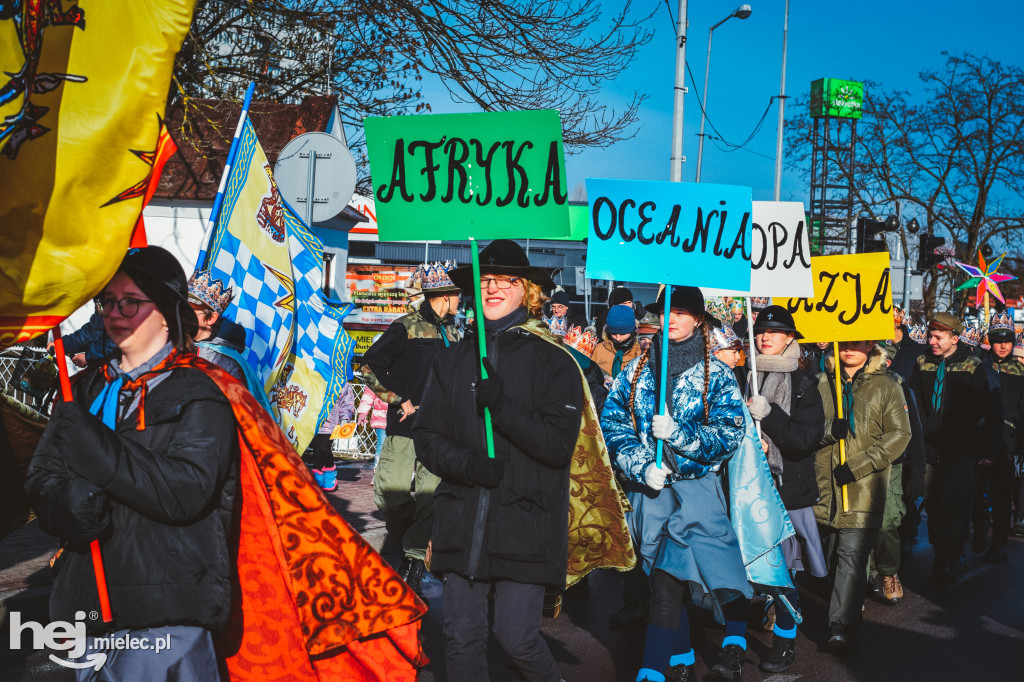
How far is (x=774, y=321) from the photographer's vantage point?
6.04 m

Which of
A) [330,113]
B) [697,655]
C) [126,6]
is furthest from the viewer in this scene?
[330,113]

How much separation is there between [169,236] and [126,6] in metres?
19.4

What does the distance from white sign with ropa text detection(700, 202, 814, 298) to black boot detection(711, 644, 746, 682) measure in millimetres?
2274

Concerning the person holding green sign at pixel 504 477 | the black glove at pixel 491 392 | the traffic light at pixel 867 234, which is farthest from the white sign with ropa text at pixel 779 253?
the traffic light at pixel 867 234

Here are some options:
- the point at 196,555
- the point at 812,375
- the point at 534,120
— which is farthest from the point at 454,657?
the point at 812,375

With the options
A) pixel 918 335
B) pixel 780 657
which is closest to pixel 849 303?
pixel 780 657

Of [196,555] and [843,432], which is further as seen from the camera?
[843,432]

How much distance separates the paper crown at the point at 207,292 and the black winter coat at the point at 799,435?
3103 millimetres

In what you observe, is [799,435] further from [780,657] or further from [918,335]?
[918,335]

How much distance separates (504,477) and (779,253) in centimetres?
350

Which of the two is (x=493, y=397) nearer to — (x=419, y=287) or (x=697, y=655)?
(x=697, y=655)

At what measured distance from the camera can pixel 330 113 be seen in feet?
72.6

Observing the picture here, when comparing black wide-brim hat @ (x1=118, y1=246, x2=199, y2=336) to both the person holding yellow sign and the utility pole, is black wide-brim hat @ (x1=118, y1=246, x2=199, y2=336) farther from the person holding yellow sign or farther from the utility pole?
the utility pole

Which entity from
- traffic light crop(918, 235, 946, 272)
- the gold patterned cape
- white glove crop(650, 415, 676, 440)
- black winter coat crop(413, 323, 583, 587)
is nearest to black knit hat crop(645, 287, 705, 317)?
white glove crop(650, 415, 676, 440)
